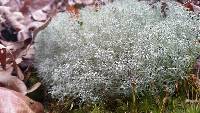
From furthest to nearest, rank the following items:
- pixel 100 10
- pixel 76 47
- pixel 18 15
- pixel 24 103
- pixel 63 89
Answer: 1. pixel 18 15
2. pixel 100 10
3. pixel 76 47
4. pixel 63 89
5. pixel 24 103

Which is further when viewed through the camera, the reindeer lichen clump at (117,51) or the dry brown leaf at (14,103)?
the reindeer lichen clump at (117,51)

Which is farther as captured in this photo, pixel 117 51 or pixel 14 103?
pixel 117 51

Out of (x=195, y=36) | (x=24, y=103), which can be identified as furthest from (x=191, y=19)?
(x=24, y=103)

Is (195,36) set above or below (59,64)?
above

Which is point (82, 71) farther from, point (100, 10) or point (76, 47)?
point (100, 10)

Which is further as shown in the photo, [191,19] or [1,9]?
[1,9]

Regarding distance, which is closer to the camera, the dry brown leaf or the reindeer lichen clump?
the dry brown leaf

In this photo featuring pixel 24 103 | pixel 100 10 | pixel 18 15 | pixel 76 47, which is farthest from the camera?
pixel 18 15
